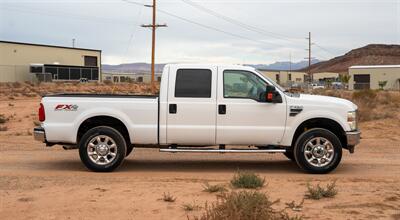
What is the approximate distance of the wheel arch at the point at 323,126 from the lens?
10.2 m

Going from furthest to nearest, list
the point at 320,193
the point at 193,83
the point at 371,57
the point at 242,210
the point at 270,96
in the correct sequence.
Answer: the point at 371,57, the point at 193,83, the point at 270,96, the point at 320,193, the point at 242,210

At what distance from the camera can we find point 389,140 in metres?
16.0

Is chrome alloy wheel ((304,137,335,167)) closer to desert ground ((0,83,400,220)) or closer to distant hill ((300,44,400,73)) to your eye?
desert ground ((0,83,400,220))

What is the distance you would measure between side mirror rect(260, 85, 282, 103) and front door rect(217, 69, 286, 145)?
7cm

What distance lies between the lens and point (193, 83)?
10.2 meters

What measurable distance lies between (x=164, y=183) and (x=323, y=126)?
11.0ft

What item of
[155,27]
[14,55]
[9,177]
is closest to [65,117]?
[9,177]

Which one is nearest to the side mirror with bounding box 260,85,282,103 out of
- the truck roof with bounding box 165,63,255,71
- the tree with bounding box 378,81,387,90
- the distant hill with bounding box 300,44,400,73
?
the truck roof with bounding box 165,63,255,71

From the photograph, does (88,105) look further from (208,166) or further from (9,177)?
(208,166)

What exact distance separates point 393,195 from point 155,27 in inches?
1411

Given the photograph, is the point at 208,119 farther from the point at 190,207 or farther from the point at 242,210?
the point at 242,210

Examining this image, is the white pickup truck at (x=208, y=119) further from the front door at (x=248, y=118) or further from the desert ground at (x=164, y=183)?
the desert ground at (x=164, y=183)

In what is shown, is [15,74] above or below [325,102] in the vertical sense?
above

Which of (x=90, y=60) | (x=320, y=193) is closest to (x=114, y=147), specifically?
(x=320, y=193)
